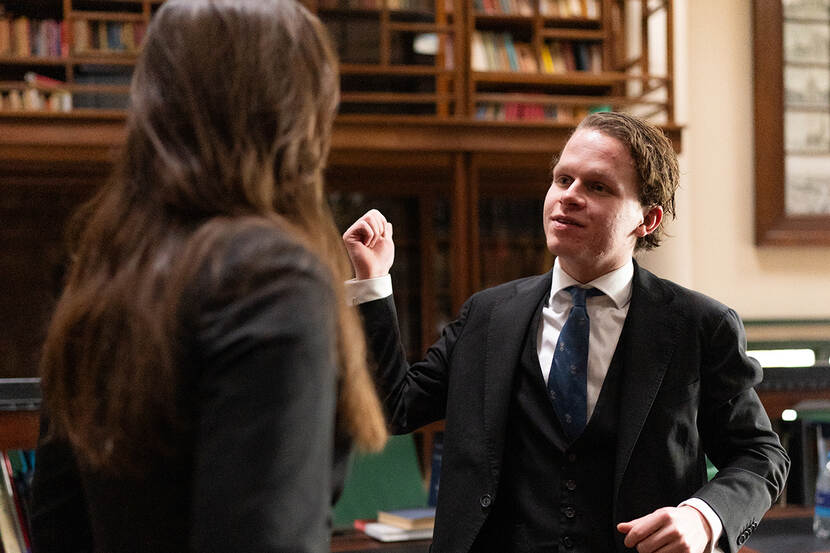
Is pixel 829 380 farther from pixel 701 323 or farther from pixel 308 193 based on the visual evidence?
pixel 308 193

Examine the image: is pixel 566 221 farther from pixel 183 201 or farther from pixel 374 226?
pixel 183 201

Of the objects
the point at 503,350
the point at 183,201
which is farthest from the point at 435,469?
the point at 183,201

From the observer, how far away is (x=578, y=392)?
161 centimetres

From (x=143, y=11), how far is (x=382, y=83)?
145 centimetres

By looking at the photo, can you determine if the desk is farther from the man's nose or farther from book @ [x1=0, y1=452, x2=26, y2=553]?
book @ [x1=0, y1=452, x2=26, y2=553]

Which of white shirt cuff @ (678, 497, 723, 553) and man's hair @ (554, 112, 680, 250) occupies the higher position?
man's hair @ (554, 112, 680, 250)

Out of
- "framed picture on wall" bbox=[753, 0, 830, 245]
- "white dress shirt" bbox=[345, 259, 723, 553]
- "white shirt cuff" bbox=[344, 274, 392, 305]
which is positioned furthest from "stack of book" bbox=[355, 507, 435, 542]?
"framed picture on wall" bbox=[753, 0, 830, 245]

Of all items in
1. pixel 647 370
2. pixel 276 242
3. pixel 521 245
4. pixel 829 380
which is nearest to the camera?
pixel 276 242

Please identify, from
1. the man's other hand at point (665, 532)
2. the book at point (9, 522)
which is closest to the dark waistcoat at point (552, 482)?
the man's other hand at point (665, 532)

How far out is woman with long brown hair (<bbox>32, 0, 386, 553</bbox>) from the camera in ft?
2.20

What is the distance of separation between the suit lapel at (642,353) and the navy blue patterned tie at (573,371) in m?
0.07

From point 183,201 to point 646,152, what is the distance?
1.15m

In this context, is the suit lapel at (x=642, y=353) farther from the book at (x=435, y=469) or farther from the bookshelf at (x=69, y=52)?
the bookshelf at (x=69, y=52)

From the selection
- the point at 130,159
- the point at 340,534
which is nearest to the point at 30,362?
the point at 340,534
